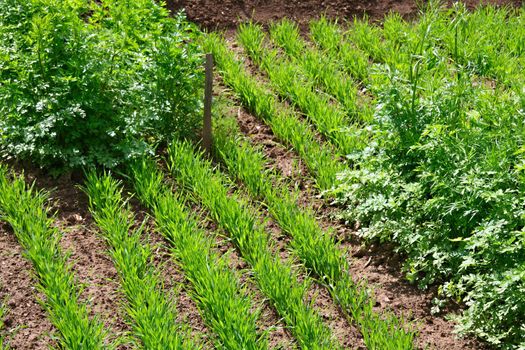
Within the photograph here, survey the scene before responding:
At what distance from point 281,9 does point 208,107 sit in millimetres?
2158

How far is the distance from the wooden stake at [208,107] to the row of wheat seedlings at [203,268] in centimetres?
39

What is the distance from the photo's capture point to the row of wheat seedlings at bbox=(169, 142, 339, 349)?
12.5ft

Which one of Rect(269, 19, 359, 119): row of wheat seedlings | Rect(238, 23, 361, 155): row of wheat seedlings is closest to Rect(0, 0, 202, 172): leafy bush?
Rect(238, 23, 361, 155): row of wheat seedlings

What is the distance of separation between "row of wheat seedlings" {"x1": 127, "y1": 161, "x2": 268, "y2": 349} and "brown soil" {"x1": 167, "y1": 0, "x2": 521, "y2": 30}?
2185 mm

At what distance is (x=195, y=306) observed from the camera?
410 cm

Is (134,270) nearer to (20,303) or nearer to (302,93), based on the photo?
(20,303)

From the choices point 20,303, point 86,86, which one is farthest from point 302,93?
point 20,303

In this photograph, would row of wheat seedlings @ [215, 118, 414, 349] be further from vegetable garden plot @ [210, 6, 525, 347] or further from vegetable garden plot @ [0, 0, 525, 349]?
vegetable garden plot @ [210, 6, 525, 347]

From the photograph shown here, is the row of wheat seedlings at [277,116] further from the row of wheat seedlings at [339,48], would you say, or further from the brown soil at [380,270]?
the row of wheat seedlings at [339,48]

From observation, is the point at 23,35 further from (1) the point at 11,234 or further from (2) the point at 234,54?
(2) the point at 234,54

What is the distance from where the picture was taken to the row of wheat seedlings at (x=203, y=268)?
373 centimetres

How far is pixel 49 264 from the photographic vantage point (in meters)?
4.09

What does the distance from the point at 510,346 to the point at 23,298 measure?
2.20 metres

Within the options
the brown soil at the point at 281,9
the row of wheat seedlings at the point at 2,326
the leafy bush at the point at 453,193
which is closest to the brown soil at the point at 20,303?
the row of wheat seedlings at the point at 2,326
